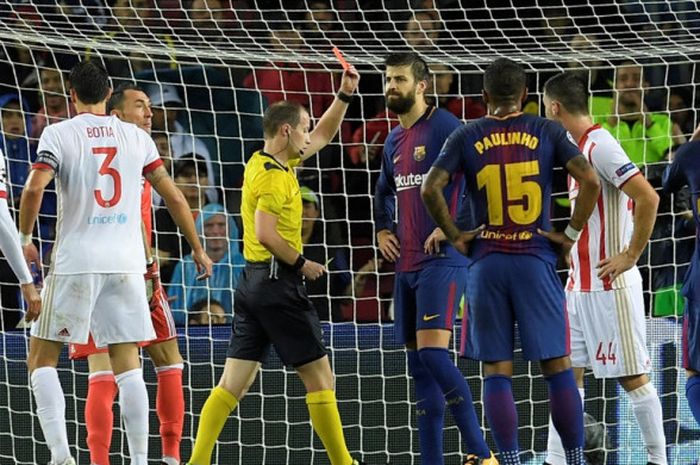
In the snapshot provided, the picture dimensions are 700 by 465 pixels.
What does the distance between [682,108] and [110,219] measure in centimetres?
524

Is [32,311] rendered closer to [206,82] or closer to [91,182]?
[91,182]

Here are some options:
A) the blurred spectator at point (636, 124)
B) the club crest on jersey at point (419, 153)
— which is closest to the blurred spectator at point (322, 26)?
the blurred spectator at point (636, 124)

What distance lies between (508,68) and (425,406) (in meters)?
1.78

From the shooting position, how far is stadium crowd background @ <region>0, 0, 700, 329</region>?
9727 millimetres

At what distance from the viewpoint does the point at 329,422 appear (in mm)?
7098

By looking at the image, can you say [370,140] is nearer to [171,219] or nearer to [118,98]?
[171,219]

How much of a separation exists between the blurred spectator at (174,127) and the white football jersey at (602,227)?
3599mm

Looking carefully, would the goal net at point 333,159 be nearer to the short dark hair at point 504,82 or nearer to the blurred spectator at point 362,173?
the blurred spectator at point 362,173

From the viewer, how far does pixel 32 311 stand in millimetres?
6293

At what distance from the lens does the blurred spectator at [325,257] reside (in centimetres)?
976

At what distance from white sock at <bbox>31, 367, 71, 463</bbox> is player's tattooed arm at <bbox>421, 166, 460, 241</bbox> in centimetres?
188

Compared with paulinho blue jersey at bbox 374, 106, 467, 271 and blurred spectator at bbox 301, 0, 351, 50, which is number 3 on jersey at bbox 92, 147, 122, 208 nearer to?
paulinho blue jersey at bbox 374, 106, 467, 271

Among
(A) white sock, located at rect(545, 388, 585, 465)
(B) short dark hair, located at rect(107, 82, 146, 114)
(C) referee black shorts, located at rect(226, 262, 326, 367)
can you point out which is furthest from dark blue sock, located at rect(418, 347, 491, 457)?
(B) short dark hair, located at rect(107, 82, 146, 114)

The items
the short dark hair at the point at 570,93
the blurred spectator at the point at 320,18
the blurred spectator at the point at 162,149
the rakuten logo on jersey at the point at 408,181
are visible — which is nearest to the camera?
the short dark hair at the point at 570,93
